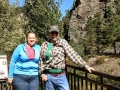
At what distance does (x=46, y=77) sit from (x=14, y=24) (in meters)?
5.79

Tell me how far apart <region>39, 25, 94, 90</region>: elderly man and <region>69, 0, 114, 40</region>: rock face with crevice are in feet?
152

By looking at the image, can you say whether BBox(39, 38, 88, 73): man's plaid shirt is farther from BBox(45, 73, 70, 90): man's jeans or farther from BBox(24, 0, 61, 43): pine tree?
BBox(24, 0, 61, 43): pine tree

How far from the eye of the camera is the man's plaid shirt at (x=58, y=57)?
12.7ft

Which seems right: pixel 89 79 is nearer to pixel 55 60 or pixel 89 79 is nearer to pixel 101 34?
pixel 55 60

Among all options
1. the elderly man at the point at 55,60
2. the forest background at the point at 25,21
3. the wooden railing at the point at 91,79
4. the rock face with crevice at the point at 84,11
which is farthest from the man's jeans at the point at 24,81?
the rock face with crevice at the point at 84,11

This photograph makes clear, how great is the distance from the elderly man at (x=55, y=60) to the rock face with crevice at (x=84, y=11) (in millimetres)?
46440

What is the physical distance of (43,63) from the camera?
13.0 ft

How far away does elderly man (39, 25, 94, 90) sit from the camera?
3.88 metres

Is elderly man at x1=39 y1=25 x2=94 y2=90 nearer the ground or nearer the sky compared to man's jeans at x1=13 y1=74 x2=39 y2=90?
nearer the sky

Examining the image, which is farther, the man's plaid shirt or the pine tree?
the pine tree

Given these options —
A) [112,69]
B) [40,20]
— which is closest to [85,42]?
[112,69]

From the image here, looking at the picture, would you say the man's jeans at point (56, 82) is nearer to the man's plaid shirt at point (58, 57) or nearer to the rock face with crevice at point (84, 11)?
the man's plaid shirt at point (58, 57)

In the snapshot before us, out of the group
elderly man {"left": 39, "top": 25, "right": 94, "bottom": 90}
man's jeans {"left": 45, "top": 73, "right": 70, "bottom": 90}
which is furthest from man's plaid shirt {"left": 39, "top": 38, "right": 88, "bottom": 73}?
man's jeans {"left": 45, "top": 73, "right": 70, "bottom": 90}

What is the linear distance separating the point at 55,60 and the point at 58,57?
76 mm
